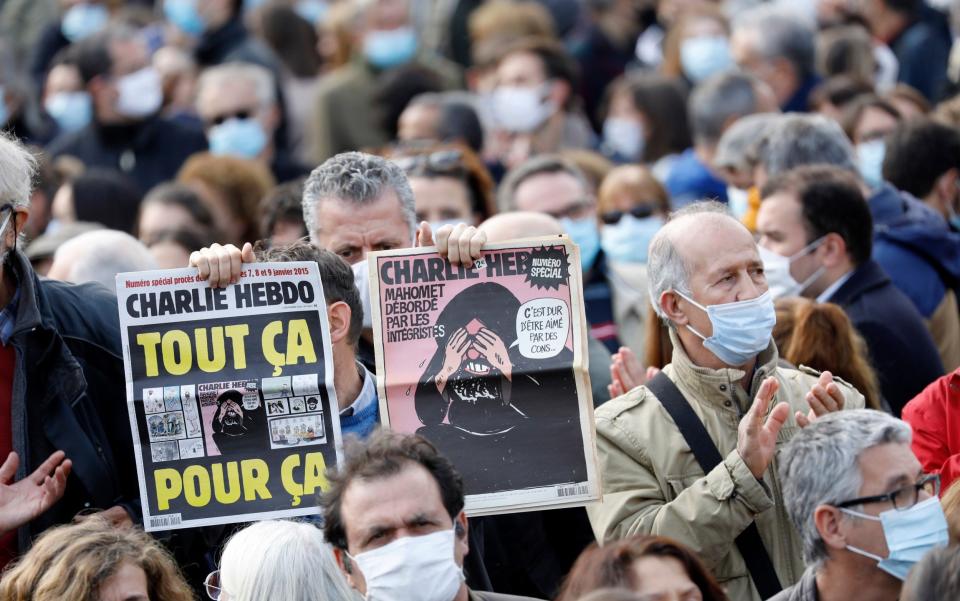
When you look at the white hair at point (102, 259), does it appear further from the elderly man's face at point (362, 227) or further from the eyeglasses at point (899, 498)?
the eyeglasses at point (899, 498)

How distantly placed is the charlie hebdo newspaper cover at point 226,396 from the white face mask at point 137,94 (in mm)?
6996

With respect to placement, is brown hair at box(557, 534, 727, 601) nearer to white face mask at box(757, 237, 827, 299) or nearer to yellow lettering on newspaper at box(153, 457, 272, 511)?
yellow lettering on newspaper at box(153, 457, 272, 511)

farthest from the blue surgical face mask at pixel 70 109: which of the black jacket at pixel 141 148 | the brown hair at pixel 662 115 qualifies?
the brown hair at pixel 662 115

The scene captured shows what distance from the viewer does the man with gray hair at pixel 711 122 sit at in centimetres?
1035

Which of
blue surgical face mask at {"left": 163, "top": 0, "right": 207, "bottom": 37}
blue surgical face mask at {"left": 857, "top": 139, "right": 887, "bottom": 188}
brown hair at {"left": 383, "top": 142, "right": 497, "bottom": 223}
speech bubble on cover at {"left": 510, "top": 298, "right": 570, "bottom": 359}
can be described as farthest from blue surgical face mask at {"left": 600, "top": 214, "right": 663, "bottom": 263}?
blue surgical face mask at {"left": 163, "top": 0, "right": 207, "bottom": 37}

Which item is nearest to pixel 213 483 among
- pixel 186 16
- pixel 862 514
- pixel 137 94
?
pixel 862 514

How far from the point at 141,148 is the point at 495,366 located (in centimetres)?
740

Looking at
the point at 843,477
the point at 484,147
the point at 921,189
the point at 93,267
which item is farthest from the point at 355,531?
the point at 484,147

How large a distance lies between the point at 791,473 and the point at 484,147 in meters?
6.83

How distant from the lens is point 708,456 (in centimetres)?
540

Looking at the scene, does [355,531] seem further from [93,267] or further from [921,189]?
[921,189]

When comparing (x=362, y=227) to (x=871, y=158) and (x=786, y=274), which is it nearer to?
(x=786, y=274)

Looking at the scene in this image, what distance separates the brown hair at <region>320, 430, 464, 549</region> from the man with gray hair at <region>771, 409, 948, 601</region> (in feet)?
3.46

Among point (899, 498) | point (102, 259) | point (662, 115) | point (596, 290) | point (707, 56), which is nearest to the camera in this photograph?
point (899, 498)
